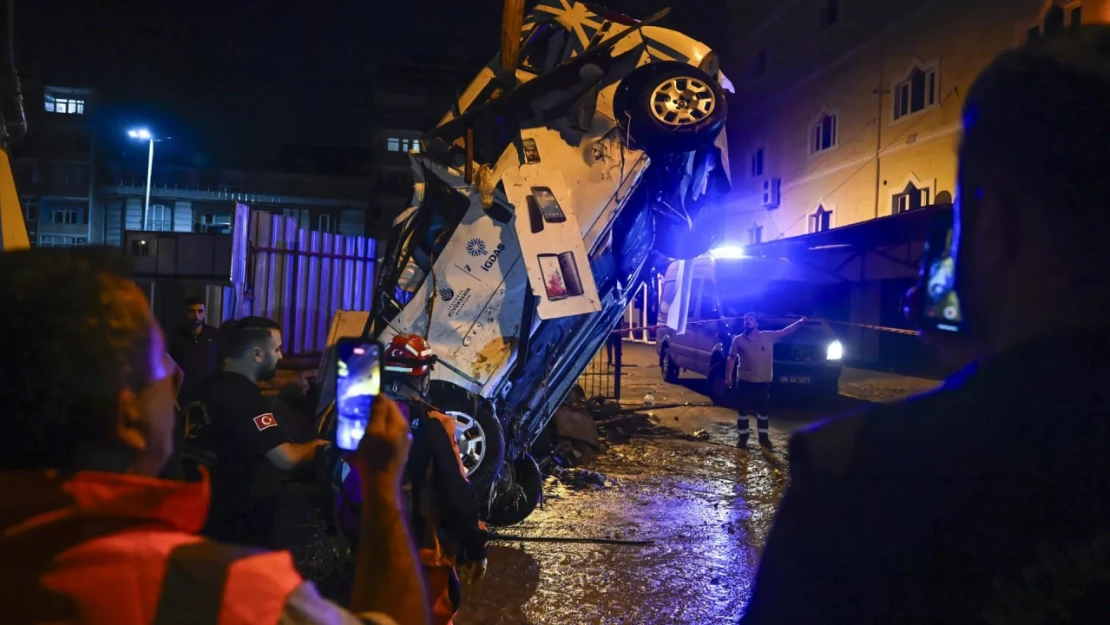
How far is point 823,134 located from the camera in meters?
24.8

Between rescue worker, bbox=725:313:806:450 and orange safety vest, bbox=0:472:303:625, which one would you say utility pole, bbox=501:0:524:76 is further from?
orange safety vest, bbox=0:472:303:625

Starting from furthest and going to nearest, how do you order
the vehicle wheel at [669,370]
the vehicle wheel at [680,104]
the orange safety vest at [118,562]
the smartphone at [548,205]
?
1. the vehicle wheel at [669,370]
2. the smartphone at [548,205]
3. the vehicle wheel at [680,104]
4. the orange safety vest at [118,562]

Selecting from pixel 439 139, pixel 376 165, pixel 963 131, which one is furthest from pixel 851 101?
pixel 376 165

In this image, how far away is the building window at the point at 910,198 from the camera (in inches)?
770

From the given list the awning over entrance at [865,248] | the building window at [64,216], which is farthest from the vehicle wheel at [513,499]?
the building window at [64,216]

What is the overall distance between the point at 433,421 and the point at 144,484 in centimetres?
240

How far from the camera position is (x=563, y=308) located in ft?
20.1

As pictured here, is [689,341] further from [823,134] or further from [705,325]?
[823,134]

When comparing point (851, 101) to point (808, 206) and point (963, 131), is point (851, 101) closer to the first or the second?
point (808, 206)

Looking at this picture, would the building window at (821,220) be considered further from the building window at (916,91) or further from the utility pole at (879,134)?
the building window at (916,91)

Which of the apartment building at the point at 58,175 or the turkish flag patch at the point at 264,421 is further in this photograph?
the apartment building at the point at 58,175

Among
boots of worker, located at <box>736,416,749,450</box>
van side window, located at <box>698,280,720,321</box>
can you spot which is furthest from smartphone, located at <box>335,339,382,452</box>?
van side window, located at <box>698,280,720,321</box>

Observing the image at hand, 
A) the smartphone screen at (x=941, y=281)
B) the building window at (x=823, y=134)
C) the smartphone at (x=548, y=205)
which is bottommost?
the smartphone screen at (x=941, y=281)

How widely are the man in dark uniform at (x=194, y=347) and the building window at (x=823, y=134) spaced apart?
21894 mm
